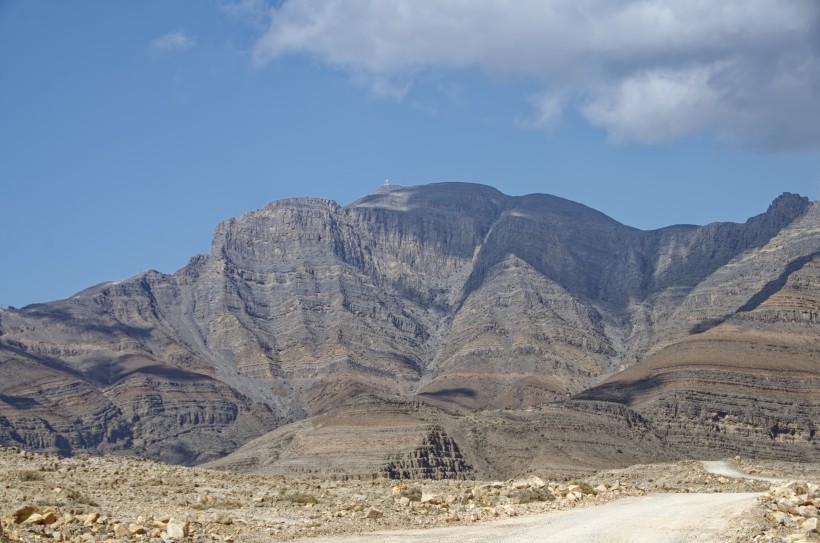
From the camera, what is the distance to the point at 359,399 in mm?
152250

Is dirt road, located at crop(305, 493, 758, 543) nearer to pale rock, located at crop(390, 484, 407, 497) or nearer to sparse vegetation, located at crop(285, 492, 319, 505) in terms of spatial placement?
pale rock, located at crop(390, 484, 407, 497)

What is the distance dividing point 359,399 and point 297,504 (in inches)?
4310

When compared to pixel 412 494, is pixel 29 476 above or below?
above

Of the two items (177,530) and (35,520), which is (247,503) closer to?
(177,530)

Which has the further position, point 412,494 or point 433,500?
point 412,494

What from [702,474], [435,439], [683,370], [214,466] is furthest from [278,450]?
[702,474]

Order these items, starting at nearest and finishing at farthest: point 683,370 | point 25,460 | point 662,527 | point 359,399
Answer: point 662,527
point 25,460
point 359,399
point 683,370

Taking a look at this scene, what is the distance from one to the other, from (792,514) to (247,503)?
60.4 feet

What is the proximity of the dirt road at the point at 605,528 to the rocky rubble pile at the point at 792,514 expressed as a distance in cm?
98

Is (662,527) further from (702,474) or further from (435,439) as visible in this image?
(435,439)

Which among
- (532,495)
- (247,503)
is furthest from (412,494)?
(247,503)

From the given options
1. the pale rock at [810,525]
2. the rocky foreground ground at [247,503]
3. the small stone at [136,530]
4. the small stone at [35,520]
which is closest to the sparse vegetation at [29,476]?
the rocky foreground ground at [247,503]

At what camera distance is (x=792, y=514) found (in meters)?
34.3

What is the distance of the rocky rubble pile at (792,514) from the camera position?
101 feet
